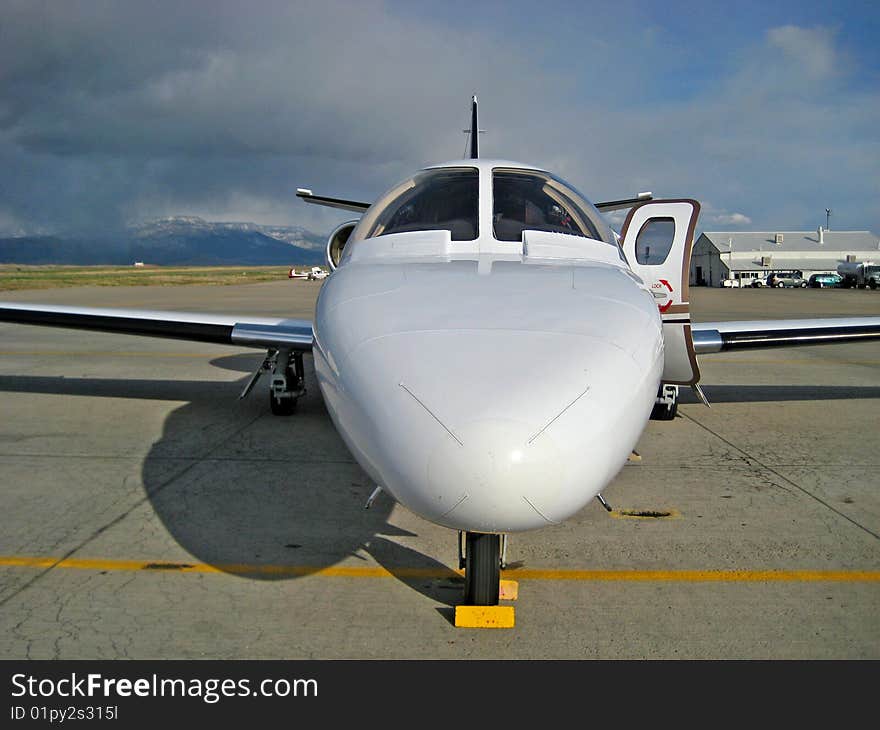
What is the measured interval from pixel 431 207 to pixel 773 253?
72.2 meters

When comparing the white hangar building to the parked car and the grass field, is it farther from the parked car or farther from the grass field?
the grass field

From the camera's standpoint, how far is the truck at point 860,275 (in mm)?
48844

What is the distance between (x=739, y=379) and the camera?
10.9 meters

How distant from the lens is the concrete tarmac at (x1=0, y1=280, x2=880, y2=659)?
3.21 metres

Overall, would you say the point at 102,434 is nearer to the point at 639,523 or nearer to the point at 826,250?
the point at 639,523

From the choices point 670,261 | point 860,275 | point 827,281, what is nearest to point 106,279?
point 827,281

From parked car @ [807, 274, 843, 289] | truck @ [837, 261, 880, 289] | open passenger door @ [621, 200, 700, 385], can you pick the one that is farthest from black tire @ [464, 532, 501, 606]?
parked car @ [807, 274, 843, 289]

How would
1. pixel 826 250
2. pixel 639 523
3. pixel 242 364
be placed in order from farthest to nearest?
1. pixel 826 250
2. pixel 242 364
3. pixel 639 523

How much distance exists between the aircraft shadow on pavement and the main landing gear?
→ 0.60ft

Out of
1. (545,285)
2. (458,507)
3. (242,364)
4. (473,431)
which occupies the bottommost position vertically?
(242,364)

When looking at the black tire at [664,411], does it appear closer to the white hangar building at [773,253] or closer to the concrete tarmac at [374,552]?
the concrete tarmac at [374,552]

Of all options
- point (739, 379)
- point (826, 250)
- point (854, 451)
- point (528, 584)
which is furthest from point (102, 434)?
point (826, 250)

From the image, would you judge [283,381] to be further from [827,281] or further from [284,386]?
[827,281]
